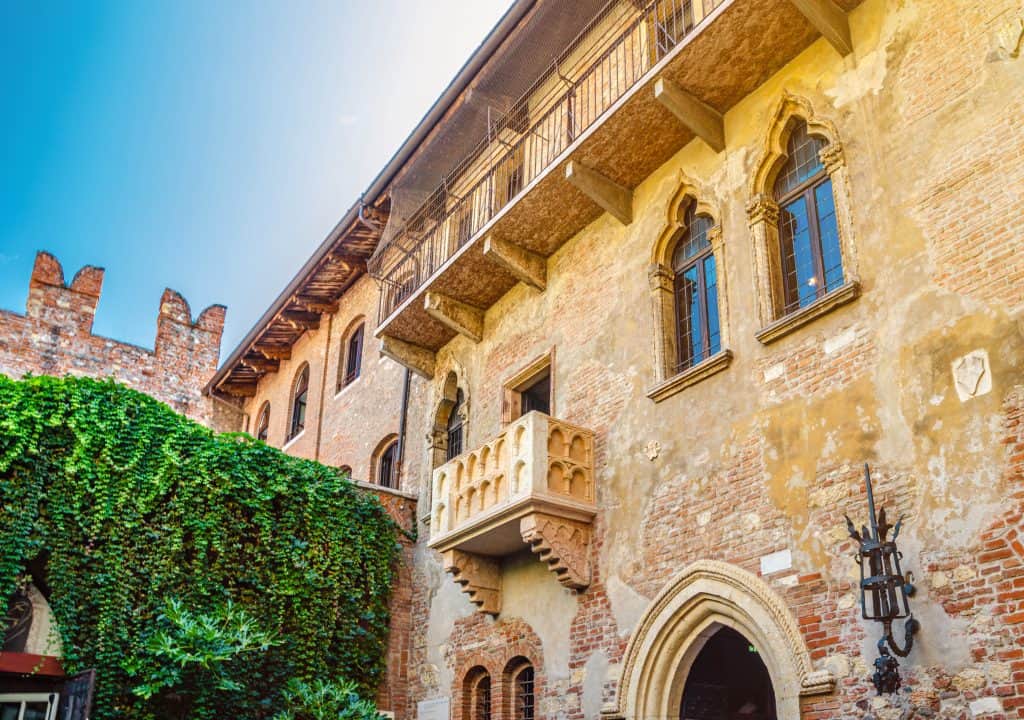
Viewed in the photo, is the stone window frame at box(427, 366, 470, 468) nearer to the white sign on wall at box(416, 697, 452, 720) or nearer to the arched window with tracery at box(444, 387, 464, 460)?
the arched window with tracery at box(444, 387, 464, 460)

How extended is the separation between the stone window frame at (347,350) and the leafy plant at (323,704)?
25.1 feet

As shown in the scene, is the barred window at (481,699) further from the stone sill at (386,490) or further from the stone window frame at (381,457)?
the stone window frame at (381,457)

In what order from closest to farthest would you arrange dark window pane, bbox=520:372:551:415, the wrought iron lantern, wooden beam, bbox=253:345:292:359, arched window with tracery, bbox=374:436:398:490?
the wrought iron lantern < dark window pane, bbox=520:372:551:415 < arched window with tracery, bbox=374:436:398:490 < wooden beam, bbox=253:345:292:359

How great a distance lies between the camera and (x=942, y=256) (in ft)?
24.5

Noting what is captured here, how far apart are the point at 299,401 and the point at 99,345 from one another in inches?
211

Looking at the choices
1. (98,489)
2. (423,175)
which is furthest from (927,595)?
(423,175)

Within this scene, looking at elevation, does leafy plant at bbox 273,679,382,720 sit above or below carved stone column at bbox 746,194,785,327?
below

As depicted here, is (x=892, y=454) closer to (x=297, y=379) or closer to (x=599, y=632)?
(x=599, y=632)

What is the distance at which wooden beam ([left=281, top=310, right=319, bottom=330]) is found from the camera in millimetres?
20175

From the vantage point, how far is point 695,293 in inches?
402

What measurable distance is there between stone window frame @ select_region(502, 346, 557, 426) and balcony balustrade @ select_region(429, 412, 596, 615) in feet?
4.05

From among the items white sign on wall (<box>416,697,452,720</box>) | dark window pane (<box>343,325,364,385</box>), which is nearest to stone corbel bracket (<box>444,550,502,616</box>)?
white sign on wall (<box>416,697,452,720</box>)

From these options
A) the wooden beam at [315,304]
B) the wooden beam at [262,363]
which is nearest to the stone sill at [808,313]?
the wooden beam at [315,304]

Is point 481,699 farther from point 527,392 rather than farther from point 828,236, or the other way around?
point 828,236
